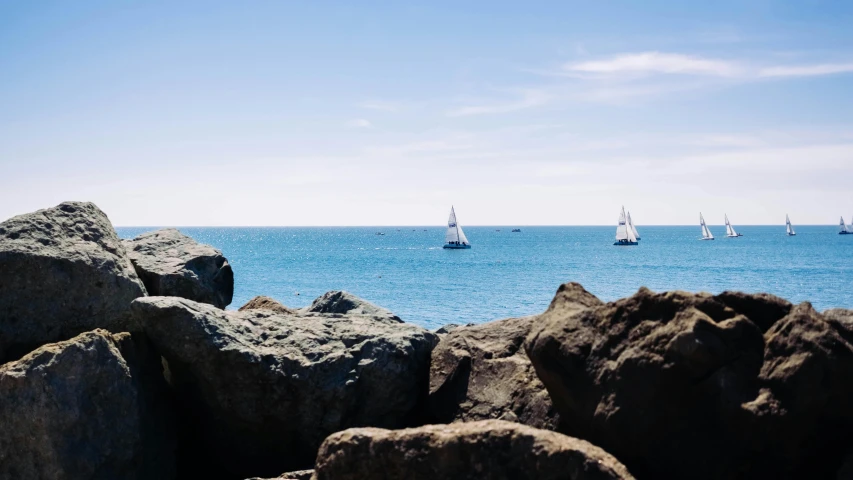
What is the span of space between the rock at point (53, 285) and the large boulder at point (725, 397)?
5.99 metres

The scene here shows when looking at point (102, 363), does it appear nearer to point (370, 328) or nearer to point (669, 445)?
point (370, 328)

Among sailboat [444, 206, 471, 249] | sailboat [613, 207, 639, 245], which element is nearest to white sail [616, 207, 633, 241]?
sailboat [613, 207, 639, 245]

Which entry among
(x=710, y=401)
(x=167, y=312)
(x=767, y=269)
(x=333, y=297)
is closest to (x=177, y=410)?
(x=167, y=312)

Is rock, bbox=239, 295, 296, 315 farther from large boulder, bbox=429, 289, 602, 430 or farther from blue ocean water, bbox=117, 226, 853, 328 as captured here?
blue ocean water, bbox=117, 226, 853, 328

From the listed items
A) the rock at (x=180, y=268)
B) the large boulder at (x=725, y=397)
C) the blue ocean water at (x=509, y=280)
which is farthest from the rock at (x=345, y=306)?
the blue ocean water at (x=509, y=280)

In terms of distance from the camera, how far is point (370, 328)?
940 centimetres

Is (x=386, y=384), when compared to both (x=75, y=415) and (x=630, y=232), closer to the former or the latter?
(x=75, y=415)

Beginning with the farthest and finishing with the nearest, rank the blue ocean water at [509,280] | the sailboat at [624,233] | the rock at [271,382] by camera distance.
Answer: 1. the sailboat at [624,233]
2. the blue ocean water at [509,280]
3. the rock at [271,382]

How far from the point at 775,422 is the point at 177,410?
6.41 meters

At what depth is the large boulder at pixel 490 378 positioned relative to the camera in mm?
7664

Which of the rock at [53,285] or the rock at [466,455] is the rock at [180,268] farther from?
the rock at [466,455]

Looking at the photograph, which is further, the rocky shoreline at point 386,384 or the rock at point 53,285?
the rock at point 53,285

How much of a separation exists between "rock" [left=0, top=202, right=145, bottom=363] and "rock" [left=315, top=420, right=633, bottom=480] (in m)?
4.42

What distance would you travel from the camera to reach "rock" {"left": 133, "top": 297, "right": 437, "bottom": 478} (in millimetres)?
8375
